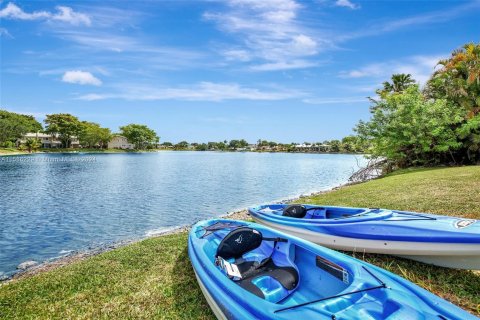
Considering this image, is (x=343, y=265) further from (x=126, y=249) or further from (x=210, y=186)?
(x=210, y=186)

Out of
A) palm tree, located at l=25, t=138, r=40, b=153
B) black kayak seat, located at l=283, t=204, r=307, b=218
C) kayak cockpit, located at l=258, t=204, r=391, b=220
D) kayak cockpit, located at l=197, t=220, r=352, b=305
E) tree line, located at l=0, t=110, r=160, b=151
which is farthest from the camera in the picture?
palm tree, located at l=25, t=138, r=40, b=153

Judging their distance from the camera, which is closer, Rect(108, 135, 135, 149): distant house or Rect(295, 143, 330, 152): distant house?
Rect(108, 135, 135, 149): distant house

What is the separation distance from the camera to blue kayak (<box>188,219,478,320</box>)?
3.25 metres

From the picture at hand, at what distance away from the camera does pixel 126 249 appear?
8.78 meters

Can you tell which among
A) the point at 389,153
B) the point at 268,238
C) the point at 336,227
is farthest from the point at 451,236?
the point at 389,153

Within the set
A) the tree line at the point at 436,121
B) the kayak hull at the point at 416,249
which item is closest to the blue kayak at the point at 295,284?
the kayak hull at the point at 416,249

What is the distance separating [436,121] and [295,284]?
22365mm

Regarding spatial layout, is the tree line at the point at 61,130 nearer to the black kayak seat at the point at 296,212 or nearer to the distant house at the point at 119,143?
the distant house at the point at 119,143

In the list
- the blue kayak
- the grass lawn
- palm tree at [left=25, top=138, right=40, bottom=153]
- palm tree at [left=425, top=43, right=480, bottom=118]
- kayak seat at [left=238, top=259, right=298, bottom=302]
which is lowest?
the grass lawn

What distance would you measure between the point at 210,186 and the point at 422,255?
23.7m

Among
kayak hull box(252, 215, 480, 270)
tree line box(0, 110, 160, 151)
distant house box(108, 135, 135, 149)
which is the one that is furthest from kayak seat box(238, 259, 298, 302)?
distant house box(108, 135, 135, 149)

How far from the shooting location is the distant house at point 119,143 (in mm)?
127562

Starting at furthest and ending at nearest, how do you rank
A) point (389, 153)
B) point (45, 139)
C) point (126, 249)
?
point (45, 139)
point (389, 153)
point (126, 249)

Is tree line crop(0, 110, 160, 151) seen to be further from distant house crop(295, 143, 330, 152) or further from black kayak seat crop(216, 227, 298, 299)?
black kayak seat crop(216, 227, 298, 299)
